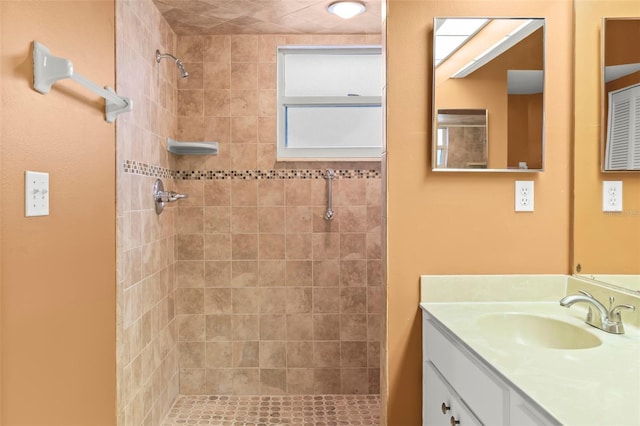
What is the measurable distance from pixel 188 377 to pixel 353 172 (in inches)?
70.9

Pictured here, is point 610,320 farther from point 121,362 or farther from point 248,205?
point 248,205

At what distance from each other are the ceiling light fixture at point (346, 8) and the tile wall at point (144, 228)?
1026 millimetres

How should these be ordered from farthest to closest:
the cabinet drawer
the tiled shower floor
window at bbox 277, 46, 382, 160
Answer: window at bbox 277, 46, 382, 160
the tiled shower floor
the cabinet drawer

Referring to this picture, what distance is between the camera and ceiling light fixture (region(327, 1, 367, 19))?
257cm

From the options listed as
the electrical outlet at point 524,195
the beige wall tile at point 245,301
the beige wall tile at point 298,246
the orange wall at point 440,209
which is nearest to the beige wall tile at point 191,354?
the beige wall tile at point 245,301

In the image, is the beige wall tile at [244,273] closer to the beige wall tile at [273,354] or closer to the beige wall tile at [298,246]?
the beige wall tile at [298,246]

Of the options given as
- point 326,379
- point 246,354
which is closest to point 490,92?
point 326,379

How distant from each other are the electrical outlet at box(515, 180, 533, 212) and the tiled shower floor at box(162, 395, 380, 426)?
1.64 metres

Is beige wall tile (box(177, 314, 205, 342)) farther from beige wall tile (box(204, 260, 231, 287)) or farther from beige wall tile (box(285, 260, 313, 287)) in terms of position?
beige wall tile (box(285, 260, 313, 287))

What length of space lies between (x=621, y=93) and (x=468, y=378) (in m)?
1.10

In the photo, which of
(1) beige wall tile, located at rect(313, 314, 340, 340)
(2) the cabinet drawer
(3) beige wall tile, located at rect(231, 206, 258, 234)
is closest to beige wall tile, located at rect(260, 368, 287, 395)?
(1) beige wall tile, located at rect(313, 314, 340, 340)

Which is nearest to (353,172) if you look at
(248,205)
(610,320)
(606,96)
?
(248,205)

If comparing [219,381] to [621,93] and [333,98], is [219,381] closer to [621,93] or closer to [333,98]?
[333,98]

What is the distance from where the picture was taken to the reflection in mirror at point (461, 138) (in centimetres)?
182
